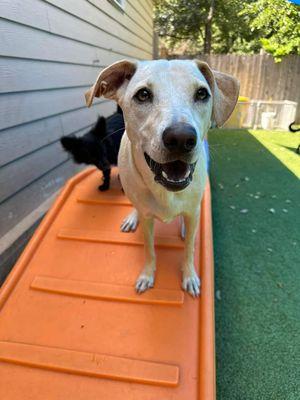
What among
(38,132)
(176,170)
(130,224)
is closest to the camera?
(176,170)

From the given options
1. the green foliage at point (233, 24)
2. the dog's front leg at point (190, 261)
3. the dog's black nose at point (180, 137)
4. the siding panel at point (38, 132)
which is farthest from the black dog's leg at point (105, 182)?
the green foliage at point (233, 24)

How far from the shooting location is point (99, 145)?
2902mm

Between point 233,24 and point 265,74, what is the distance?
8.56 feet

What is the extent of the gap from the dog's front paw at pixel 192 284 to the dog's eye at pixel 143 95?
1203 mm

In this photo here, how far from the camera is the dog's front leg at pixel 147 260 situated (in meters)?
1.96

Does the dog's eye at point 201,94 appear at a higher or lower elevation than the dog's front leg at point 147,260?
higher

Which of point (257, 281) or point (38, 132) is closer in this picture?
point (257, 281)

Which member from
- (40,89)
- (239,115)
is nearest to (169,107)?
(40,89)

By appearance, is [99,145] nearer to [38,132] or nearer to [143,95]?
[38,132]

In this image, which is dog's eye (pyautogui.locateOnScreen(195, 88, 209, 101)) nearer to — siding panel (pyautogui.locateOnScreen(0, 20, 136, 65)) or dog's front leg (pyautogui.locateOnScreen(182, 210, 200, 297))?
dog's front leg (pyautogui.locateOnScreen(182, 210, 200, 297))

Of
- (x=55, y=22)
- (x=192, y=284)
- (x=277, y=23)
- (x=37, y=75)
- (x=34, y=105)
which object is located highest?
(x=277, y=23)

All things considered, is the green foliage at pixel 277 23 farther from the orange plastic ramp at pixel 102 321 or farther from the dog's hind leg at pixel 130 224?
the orange plastic ramp at pixel 102 321

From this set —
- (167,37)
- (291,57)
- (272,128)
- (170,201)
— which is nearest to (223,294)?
(170,201)

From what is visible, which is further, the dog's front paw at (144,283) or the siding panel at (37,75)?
the siding panel at (37,75)
